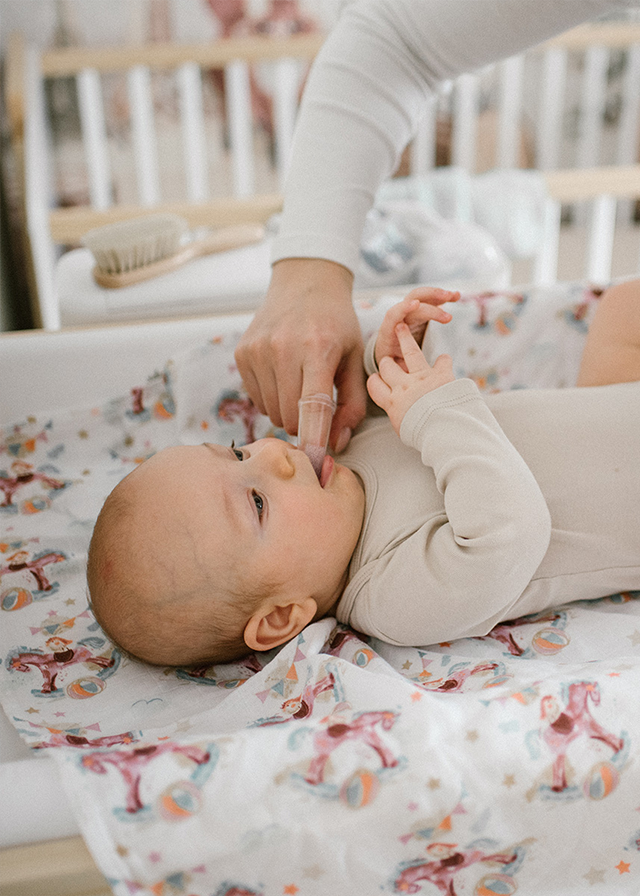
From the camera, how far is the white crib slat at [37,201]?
1.81 meters

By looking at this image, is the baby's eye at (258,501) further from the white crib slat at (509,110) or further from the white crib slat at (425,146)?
the white crib slat at (509,110)

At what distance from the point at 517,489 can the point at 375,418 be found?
0.91 feet

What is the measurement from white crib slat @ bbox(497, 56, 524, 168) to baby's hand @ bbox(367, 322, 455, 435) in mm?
1703

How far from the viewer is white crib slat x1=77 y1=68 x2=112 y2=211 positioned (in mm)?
2137

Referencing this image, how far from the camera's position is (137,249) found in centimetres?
138

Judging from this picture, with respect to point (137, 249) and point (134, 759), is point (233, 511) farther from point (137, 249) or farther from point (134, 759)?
point (137, 249)

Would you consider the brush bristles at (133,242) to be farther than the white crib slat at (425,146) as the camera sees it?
No

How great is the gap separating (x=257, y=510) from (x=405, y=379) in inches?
8.7

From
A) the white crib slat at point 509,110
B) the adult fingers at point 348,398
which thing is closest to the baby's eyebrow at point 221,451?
the adult fingers at point 348,398

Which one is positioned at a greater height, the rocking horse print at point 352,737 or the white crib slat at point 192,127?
the white crib slat at point 192,127

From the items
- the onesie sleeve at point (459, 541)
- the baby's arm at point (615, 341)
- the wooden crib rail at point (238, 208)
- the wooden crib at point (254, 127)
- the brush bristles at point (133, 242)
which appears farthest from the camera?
the wooden crib at point (254, 127)

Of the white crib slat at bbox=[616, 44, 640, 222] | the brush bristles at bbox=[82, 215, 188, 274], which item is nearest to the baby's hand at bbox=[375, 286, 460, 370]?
the brush bristles at bbox=[82, 215, 188, 274]

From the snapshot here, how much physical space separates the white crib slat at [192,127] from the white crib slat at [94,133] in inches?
9.4

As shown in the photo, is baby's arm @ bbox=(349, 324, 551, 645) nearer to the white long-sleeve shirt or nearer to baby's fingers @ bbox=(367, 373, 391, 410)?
baby's fingers @ bbox=(367, 373, 391, 410)
